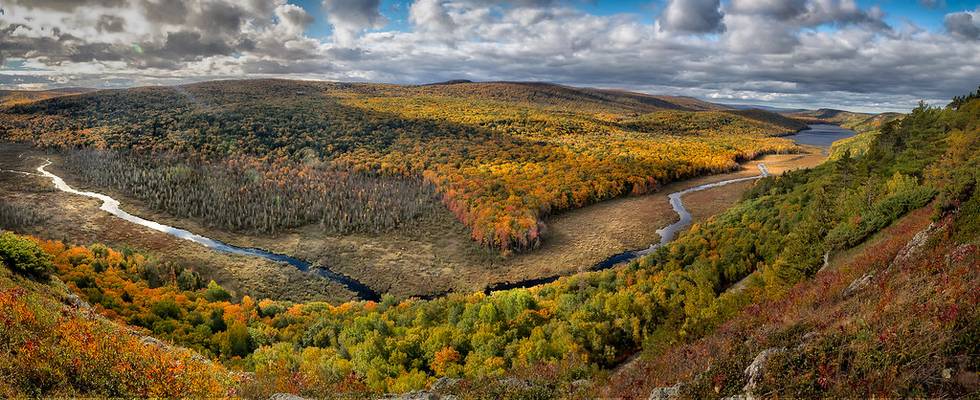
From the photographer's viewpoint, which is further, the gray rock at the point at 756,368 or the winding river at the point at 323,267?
the winding river at the point at 323,267

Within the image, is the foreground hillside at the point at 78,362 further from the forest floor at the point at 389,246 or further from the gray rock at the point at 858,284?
the forest floor at the point at 389,246

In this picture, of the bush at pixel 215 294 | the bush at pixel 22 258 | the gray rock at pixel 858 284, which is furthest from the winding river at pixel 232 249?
the gray rock at pixel 858 284

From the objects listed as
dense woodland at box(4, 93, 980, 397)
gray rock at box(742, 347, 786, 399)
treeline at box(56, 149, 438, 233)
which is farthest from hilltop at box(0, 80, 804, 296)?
gray rock at box(742, 347, 786, 399)

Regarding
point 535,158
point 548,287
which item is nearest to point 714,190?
point 535,158

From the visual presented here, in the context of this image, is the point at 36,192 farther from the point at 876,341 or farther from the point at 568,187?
the point at 876,341

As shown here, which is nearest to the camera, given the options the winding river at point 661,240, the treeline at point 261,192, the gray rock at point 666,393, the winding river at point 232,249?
the gray rock at point 666,393
